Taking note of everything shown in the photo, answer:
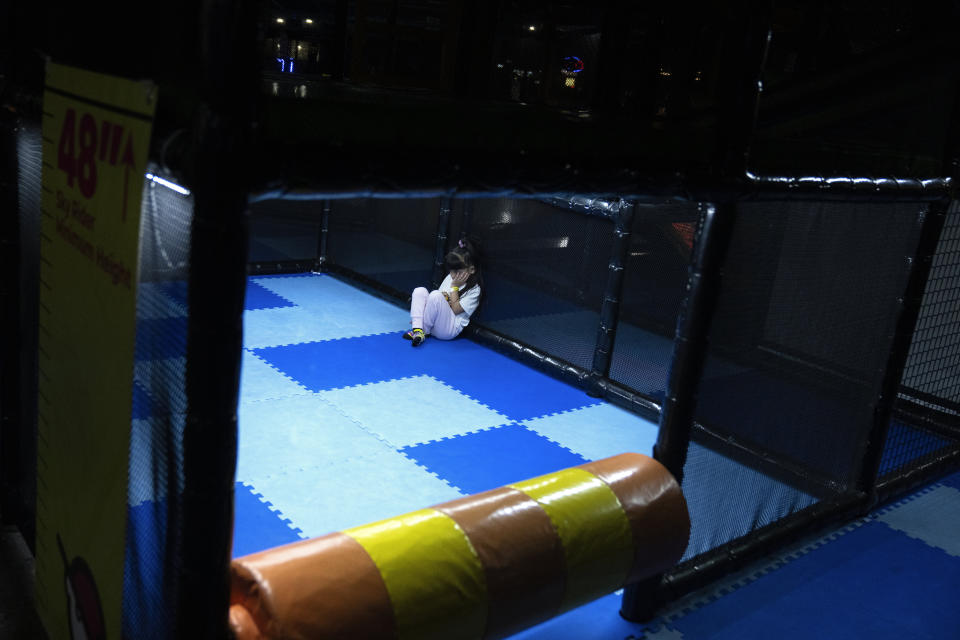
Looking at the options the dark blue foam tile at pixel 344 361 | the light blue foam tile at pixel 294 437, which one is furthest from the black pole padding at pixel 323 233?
the light blue foam tile at pixel 294 437

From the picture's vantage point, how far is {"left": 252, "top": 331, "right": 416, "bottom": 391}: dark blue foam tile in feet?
21.1

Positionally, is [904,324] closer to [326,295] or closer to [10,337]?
[10,337]

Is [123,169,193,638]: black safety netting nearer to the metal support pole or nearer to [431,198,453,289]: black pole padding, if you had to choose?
the metal support pole

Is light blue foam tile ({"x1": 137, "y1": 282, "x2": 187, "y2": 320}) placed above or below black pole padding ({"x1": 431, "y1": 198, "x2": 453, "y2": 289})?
above

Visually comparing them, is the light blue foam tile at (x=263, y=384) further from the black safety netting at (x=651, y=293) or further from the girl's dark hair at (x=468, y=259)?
the black safety netting at (x=651, y=293)

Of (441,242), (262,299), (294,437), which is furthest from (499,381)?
(262,299)

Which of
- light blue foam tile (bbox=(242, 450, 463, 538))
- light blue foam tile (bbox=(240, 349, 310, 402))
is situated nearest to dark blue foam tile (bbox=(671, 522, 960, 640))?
light blue foam tile (bbox=(242, 450, 463, 538))

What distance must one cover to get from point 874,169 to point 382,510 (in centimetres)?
324

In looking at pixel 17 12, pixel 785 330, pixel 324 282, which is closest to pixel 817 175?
pixel 785 330

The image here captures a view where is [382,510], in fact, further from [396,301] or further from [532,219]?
[396,301]

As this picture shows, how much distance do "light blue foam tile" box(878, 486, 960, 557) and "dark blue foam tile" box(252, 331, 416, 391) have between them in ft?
12.4

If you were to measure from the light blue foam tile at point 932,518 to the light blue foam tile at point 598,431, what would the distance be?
1.67 metres

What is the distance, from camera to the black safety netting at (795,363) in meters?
4.07

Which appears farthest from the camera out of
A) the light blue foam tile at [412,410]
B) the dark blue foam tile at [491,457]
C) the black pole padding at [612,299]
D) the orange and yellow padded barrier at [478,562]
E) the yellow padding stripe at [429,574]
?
the black pole padding at [612,299]
